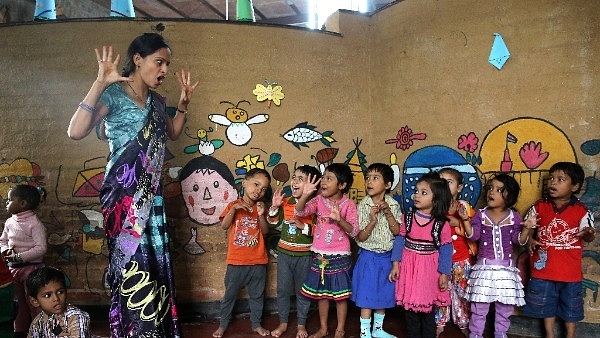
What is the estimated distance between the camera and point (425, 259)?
339 centimetres

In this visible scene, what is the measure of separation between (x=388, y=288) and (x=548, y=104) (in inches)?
75.5

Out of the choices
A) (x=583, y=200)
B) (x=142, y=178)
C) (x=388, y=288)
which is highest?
(x=142, y=178)

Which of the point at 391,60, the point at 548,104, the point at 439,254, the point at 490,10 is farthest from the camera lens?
the point at 391,60

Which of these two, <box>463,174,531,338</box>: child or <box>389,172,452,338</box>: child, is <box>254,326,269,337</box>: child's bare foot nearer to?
<box>389,172,452,338</box>: child

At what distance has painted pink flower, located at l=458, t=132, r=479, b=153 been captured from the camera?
3.97 m

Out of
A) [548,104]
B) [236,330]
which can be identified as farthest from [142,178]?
[548,104]

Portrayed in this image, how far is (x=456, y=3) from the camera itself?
410cm

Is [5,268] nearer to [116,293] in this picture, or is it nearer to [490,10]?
[116,293]

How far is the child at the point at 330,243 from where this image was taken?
367 centimetres

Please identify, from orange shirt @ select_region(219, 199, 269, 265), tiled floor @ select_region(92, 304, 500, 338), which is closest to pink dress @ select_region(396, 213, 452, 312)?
tiled floor @ select_region(92, 304, 500, 338)

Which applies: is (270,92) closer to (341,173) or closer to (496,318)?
(341,173)

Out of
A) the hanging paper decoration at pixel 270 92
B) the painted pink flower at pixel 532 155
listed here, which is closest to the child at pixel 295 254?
the hanging paper decoration at pixel 270 92

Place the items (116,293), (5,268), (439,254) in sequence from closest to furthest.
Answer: (5,268), (116,293), (439,254)

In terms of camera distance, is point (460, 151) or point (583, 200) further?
point (460, 151)
